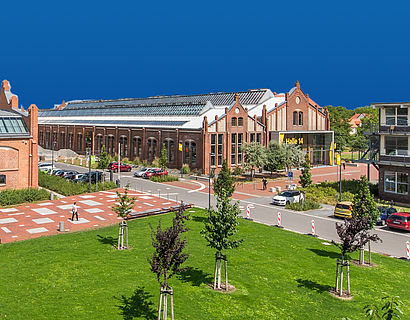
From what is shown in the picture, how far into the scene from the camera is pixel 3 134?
39031mm

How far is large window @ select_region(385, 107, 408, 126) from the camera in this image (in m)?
38.2

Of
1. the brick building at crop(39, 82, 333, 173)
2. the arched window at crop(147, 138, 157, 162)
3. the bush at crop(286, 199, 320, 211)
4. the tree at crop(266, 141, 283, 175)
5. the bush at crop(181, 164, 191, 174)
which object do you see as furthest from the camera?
the arched window at crop(147, 138, 157, 162)

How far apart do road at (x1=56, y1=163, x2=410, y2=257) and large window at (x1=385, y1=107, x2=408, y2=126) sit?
10795 mm

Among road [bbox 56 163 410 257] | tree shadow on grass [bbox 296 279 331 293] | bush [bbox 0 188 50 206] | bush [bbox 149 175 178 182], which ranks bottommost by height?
tree shadow on grass [bbox 296 279 331 293]

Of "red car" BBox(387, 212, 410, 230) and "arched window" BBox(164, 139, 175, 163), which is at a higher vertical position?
"arched window" BBox(164, 139, 175, 163)

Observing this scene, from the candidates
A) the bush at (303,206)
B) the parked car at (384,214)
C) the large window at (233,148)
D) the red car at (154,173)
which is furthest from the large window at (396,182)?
the red car at (154,173)

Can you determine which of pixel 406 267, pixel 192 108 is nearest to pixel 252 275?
pixel 406 267

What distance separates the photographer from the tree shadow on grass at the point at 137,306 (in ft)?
45.4

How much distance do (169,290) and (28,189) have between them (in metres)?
30.0

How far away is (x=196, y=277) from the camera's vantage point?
58.2ft

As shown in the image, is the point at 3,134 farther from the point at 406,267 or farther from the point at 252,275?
the point at 406,267

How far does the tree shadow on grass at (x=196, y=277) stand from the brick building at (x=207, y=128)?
39.3m

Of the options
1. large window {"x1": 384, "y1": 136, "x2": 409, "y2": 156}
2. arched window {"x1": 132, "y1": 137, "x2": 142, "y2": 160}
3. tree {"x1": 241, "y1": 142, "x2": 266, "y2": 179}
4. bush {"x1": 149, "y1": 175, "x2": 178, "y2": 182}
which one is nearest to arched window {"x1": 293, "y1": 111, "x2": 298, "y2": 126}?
tree {"x1": 241, "y1": 142, "x2": 266, "y2": 179}

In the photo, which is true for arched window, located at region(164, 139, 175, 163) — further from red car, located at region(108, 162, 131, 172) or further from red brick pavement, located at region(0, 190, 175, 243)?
red brick pavement, located at region(0, 190, 175, 243)
